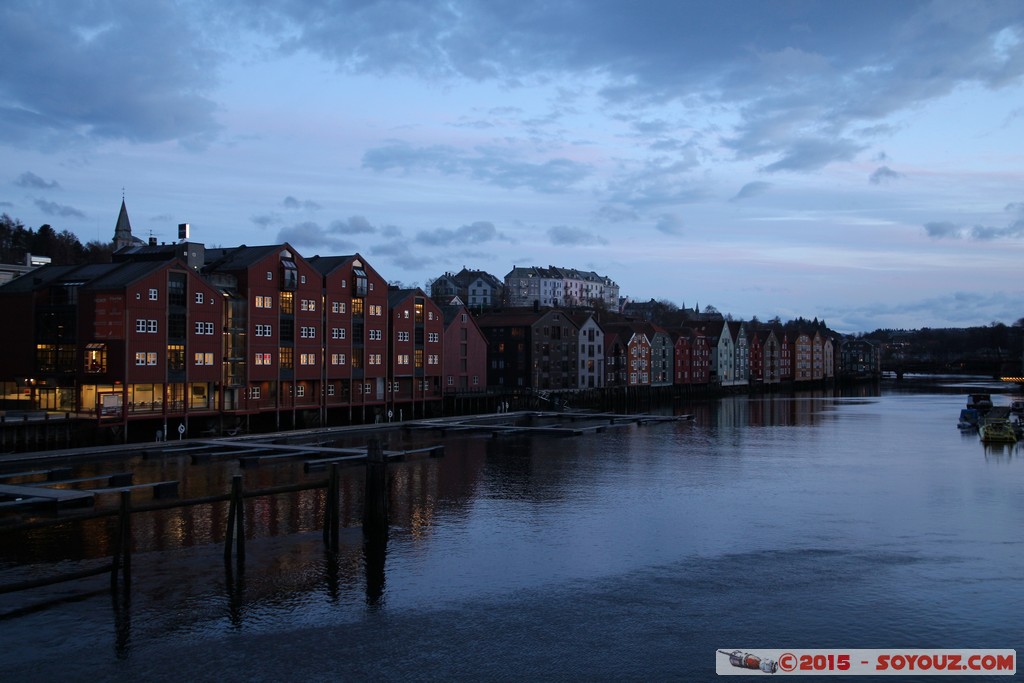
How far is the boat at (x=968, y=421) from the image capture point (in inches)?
3100

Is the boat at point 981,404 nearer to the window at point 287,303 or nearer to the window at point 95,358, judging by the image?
the window at point 287,303

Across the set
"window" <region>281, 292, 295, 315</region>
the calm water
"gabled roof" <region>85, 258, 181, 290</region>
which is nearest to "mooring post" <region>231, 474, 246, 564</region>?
the calm water

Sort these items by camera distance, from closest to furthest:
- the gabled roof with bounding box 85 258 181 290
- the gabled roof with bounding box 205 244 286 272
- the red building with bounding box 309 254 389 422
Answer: the gabled roof with bounding box 85 258 181 290 → the gabled roof with bounding box 205 244 286 272 → the red building with bounding box 309 254 389 422

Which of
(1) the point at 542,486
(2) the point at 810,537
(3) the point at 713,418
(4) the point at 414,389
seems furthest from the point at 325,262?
(2) the point at 810,537

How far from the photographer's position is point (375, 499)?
105ft

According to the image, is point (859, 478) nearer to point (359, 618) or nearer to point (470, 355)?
point (359, 618)

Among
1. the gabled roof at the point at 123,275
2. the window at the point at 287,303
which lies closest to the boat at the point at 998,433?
the window at the point at 287,303

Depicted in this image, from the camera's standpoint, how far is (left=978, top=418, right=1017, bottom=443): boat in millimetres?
66287

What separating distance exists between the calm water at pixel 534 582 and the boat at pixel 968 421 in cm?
3560

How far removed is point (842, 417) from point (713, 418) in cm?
1503

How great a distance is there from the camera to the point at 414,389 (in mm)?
83250

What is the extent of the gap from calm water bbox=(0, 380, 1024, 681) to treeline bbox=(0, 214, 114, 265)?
3495 inches

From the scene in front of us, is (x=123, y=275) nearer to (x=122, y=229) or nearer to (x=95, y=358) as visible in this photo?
(x=95, y=358)

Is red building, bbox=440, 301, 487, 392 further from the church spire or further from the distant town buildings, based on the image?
the church spire
